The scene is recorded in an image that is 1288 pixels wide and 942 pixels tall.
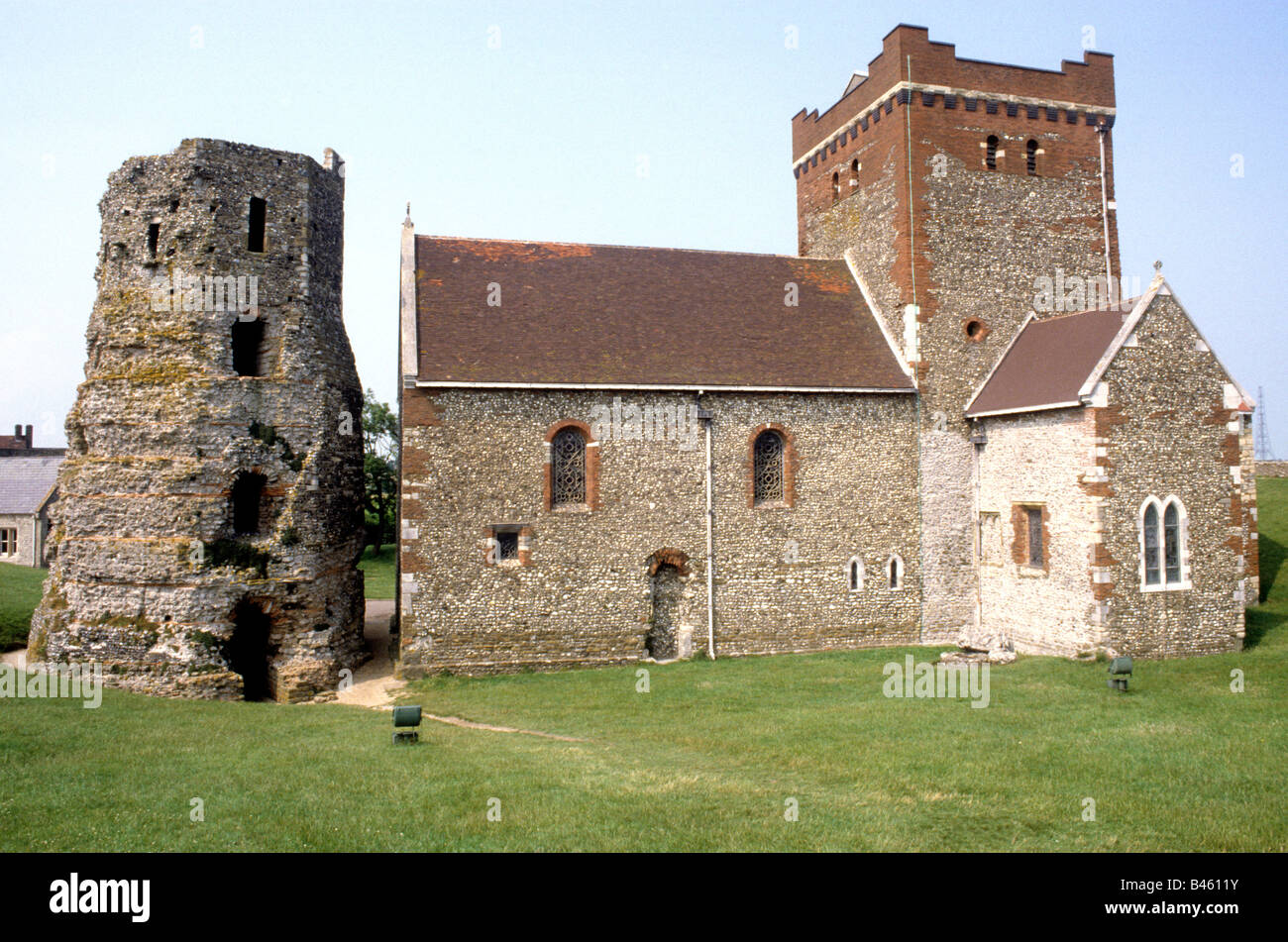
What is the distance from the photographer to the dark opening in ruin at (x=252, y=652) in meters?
20.4

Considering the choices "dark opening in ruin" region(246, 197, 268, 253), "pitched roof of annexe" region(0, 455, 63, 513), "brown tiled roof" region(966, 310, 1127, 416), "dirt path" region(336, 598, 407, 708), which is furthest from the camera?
"pitched roof of annexe" region(0, 455, 63, 513)

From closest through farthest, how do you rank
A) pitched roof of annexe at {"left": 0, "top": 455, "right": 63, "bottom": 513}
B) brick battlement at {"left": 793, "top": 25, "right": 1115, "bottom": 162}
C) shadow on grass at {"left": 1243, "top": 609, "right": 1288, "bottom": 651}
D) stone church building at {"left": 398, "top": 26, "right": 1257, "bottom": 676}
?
stone church building at {"left": 398, "top": 26, "right": 1257, "bottom": 676} < shadow on grass at {"left": 1243, "top": 609, "right": 1288, "bottom": 651} < brick battlement at {"left": 793, "top": 25, "right": 1115, "bottom": 162} < pitched roof of annexe at {"left": 0, "top": 455, "right": 63, "bottom": 513}

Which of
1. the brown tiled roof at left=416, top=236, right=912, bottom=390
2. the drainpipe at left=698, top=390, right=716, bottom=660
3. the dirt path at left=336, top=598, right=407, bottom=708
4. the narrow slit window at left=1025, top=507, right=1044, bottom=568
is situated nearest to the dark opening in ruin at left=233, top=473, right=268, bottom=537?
the dirt path at left=336, top=598, right=407, bottom=708

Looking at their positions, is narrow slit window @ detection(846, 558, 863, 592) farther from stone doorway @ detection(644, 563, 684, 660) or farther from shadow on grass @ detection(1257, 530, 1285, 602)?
shadow on grass @ detection(1257, 530, 1285, 602)

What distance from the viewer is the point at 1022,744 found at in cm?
1295

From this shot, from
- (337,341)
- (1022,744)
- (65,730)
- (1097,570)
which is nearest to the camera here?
(1022,744)

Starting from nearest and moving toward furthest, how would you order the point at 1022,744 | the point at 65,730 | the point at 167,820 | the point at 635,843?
the point at 635,843, the point at 167,820, the point at 1022,744, the point at 65,730

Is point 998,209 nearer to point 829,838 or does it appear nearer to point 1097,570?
point 1097,570

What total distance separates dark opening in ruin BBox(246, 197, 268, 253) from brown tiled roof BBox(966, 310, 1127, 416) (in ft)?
61.3

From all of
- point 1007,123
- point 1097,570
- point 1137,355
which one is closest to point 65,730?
point 1097,570

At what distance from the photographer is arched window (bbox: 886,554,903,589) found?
75.7ft

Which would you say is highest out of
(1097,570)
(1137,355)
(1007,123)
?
(1007,123)

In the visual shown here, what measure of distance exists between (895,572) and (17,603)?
26.0m

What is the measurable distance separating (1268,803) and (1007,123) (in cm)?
2087
